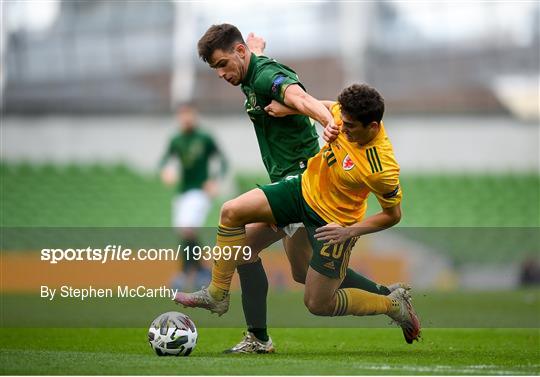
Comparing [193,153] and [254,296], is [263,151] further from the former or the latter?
[193,153]

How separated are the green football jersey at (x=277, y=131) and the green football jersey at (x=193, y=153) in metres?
6.54

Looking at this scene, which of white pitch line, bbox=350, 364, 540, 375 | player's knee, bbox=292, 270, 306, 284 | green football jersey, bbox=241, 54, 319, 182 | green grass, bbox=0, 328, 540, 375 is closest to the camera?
green grass, bbox=0, 328, 540, 375

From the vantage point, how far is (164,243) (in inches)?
708

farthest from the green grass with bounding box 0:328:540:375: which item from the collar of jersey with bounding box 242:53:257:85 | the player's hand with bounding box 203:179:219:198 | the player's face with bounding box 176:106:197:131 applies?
the player's face with bounding box 176:106:197:131

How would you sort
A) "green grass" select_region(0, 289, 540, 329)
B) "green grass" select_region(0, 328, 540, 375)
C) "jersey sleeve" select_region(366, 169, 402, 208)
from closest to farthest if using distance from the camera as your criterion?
"green grass" select_region(0, 328, 540, 375) → "jersey sleeve" select_region(366, 169, 402, 208) → "green grass" select_region(0, 289, 540, 329)

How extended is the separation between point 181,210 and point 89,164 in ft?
30.4

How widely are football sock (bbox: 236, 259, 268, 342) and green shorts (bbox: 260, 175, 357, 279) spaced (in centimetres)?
42

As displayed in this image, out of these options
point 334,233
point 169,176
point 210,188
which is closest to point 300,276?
point 334,233

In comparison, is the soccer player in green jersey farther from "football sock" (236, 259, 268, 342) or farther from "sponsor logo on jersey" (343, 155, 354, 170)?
"sponsor logo on jersey" (343, 155, 354, 170)

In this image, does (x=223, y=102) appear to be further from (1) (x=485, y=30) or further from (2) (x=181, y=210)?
(2) (x=181, y=210)

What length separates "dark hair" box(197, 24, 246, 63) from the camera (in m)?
6.93

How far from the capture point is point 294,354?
702cm

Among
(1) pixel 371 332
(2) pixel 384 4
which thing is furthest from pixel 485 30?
(1) pixel 371 332

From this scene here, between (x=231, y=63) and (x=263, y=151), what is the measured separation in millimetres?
686
